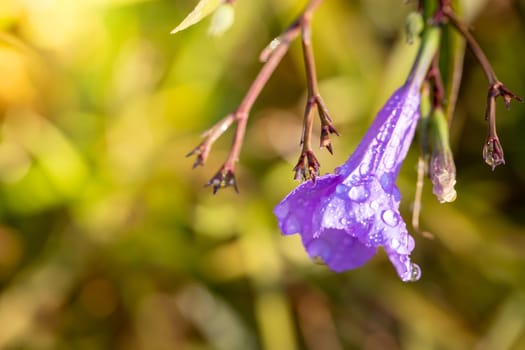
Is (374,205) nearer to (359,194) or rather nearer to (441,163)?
(359,194)

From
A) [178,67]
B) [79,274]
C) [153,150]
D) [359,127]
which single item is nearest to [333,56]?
[359,127]

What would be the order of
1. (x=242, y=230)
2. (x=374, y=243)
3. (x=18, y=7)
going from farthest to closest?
(x=242, y=230) → (x=18, y=7) → (x=374, y=243)

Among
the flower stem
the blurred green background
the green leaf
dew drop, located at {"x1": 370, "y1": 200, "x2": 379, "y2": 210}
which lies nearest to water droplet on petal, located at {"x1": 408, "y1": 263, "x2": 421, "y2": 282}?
dew drop, located at {"x1": 370, "y1": 200, "x2": 379, "y2": 210}

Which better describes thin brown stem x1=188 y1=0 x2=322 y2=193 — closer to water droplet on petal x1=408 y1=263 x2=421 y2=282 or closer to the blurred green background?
water droplet on petal x1=408 y1=263 x2=421 y2=282

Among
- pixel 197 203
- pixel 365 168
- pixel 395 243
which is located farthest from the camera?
pixel 197 203

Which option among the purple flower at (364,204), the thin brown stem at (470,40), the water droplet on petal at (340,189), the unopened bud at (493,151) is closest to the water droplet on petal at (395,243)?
the purple flower at (364,204)

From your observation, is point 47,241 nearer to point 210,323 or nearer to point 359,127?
point 210,323

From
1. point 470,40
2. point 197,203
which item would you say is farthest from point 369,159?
point 197,203
